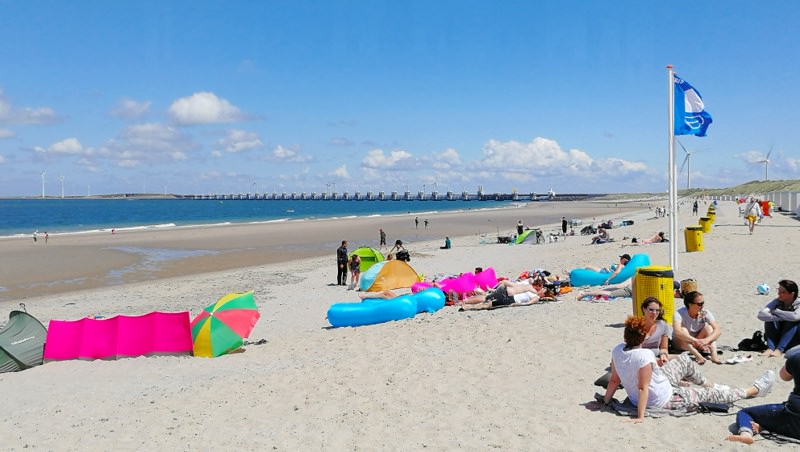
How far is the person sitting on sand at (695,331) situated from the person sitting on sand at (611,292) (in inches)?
157

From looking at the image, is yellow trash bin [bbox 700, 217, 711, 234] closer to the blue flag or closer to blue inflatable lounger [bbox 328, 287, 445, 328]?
the blue flag

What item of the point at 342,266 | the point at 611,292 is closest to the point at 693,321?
the point at 611,292

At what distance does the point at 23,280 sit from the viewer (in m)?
20.8

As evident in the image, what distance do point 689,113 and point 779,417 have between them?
24.4 feet

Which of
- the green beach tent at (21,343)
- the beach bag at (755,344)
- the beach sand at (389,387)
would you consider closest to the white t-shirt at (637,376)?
the beach sand at (389,387)

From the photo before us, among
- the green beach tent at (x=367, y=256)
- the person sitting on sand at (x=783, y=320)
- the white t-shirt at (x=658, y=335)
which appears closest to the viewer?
the white t-shirt at (x=658, y=335)

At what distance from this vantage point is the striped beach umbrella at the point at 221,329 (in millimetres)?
9234

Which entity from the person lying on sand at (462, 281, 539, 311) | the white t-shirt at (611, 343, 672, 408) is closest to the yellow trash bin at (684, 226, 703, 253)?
the person lying on sand at (462, 281, 539, 311)

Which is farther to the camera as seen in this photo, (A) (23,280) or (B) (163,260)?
(B) (163,260)

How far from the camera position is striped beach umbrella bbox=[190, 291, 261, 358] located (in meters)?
9.23

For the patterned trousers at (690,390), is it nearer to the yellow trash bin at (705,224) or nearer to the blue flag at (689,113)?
the blue flag at (689,113)

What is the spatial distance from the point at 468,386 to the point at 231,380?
307 cm

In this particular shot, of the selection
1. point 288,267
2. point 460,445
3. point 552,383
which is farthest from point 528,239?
point 460,445

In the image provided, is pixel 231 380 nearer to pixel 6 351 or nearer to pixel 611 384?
pixel 6 351
